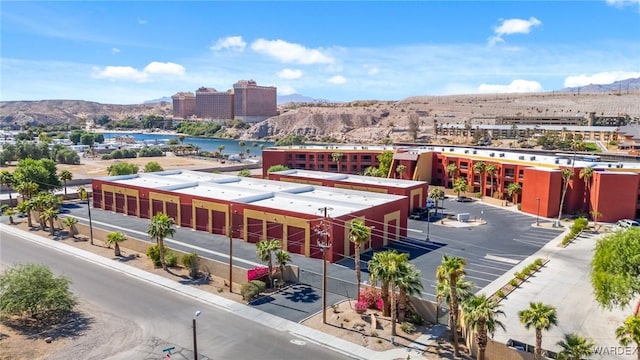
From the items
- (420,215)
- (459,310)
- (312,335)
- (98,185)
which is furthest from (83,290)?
(420,215)

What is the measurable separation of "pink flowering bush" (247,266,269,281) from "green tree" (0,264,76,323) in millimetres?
14116

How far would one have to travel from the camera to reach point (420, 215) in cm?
7125

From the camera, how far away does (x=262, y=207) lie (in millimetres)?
54875

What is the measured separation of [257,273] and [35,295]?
17.3m

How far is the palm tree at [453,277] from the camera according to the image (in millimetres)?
29562

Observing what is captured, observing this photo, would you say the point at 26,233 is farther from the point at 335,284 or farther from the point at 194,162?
the point at 194,162

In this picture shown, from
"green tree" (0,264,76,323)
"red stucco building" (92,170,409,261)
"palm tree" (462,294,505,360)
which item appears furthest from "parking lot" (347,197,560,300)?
"green tree" (0,264,76,323)

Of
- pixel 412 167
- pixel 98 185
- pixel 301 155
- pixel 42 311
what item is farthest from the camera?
pixel 301 155

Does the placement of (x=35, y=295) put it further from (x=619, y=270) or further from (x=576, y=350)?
(x=619, y=270)

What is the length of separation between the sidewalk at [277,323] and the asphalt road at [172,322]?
0.65m

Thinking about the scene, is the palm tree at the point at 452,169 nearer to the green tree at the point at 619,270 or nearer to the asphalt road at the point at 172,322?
the green tree at the point at 619,270

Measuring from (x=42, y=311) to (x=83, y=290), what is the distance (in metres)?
5.29

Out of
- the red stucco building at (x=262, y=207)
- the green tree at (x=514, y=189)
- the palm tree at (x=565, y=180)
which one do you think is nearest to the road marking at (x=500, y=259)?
the red stucco building at (x=262, y=207)

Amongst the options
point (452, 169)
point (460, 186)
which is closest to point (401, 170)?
point (452, 169)
